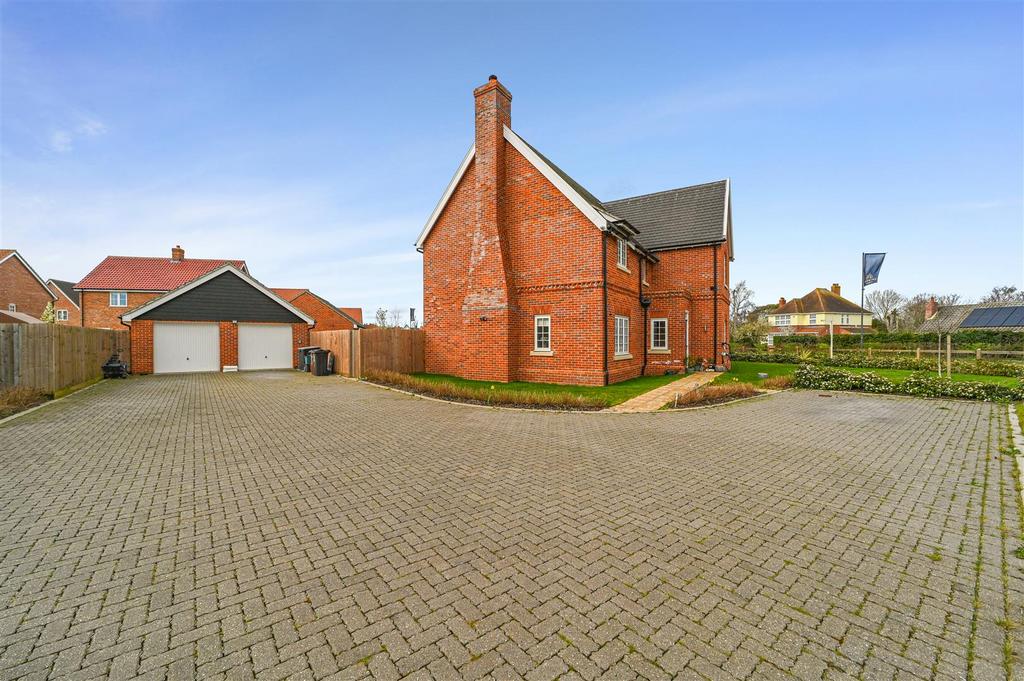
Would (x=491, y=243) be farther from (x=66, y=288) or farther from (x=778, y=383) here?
(x=66, y=288)

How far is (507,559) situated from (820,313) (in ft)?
253

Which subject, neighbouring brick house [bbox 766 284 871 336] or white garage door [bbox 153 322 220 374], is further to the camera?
neighbouring brick house [bbox 766 284 871 336]

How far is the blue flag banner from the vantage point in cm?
2438

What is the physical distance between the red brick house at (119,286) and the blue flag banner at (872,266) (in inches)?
1606

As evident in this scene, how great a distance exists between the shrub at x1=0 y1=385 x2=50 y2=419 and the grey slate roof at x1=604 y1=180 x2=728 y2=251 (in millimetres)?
22774

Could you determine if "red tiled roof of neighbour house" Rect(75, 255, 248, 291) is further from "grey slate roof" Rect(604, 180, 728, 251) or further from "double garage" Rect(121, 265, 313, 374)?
"grey slate roof" Rect(604, 180, 728, 251)

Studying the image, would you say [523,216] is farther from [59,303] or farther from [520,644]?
[59,303]

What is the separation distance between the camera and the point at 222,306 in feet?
75.4

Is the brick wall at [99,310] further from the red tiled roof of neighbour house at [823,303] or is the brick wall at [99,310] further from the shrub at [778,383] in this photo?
the red tiled roof of neighbour house at [823,303]

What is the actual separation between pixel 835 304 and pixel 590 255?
6833cm

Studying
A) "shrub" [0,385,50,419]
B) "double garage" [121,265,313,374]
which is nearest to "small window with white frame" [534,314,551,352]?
"shrub" [0,385,50,419]

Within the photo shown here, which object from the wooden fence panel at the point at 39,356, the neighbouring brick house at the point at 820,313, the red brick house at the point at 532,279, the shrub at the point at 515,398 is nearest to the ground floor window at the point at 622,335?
the red brick house at the point at 532,279

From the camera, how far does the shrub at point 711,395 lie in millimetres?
11730

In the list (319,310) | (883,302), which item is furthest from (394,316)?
(883,302)
